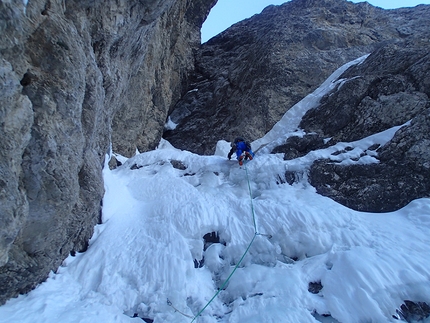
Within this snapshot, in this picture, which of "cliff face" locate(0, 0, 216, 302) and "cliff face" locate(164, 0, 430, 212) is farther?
"cliff face" locate(164, 0, 430, 212)

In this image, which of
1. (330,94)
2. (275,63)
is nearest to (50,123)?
(330,94)

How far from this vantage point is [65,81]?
213 inches

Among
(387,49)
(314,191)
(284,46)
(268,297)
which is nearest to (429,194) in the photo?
(314,191)

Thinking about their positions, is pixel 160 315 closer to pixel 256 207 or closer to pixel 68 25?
pixel 256 207

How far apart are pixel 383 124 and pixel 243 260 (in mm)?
6288

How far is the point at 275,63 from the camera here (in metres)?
18.3

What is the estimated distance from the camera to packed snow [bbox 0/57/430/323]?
4.80m

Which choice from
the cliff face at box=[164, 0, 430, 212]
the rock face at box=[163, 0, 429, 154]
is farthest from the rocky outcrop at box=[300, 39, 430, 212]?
the rock face at box=[163, 0, 429, 154]

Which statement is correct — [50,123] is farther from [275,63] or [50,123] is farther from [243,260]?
[275,63]

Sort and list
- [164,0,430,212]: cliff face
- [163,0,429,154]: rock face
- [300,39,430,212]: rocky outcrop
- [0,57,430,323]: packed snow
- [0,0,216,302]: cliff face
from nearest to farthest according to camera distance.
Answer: [0,0,216,302]: cliff face → [0,57,430,323]: packed snow → [300,39,430,212]: rocky outcrop → [164,0,430,212]: cliff face → [163,0,429,154]: rock face

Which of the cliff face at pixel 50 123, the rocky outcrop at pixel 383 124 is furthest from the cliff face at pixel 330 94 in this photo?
the cliff face at pixel 50 123

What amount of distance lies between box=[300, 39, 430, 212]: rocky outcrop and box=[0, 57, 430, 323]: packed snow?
43cm

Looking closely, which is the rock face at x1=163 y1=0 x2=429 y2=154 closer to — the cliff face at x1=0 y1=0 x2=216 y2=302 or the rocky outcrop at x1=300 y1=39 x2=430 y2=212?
the rocky outcrop at x1=300 y1=39 x2=430 y2=212

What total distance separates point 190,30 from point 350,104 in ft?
55.2
